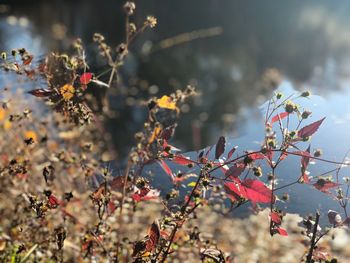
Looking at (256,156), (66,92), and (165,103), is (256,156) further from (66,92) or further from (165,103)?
(66,92)

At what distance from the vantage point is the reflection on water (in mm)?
1892

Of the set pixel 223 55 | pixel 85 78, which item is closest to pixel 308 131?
pixel 85 78

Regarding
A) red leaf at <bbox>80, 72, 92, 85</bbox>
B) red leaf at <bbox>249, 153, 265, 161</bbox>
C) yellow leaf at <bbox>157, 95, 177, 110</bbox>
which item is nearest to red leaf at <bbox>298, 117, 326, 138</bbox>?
red leaf at <bbox>249, 153, 265, 161</bbox>

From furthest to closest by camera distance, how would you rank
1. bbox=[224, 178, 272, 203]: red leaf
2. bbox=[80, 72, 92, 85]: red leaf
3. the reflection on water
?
the reflection on water
bbox=[80, 72, 92, 85]: red leaf
bbox=[224, 178, 272, 203]: red leaf

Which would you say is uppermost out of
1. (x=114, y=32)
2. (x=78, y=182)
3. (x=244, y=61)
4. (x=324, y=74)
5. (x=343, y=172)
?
(x=114, y=32)

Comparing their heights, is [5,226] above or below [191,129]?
below

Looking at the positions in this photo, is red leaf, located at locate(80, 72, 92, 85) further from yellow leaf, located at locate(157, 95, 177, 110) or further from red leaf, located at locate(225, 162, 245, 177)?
red leaf, located at locate(225, 162, 245, 177)

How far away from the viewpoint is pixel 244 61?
193 inches

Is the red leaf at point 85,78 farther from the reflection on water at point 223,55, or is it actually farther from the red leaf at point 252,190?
the reflection on water at point 223,55

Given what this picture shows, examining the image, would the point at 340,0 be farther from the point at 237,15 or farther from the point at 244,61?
the point at 244,61

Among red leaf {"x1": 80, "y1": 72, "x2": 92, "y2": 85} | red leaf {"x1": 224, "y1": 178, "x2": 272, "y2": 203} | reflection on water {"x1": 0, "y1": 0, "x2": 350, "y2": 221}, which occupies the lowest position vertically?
red leaf {"x1": 224, "y1": 178, "x2": 272, "y2": 203}

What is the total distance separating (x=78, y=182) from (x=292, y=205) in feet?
1.93

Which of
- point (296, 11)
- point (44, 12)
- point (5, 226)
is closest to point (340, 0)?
point (296, 11)

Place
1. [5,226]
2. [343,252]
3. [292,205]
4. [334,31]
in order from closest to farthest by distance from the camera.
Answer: [343,252], [5,226], [292,205], [334,31]
